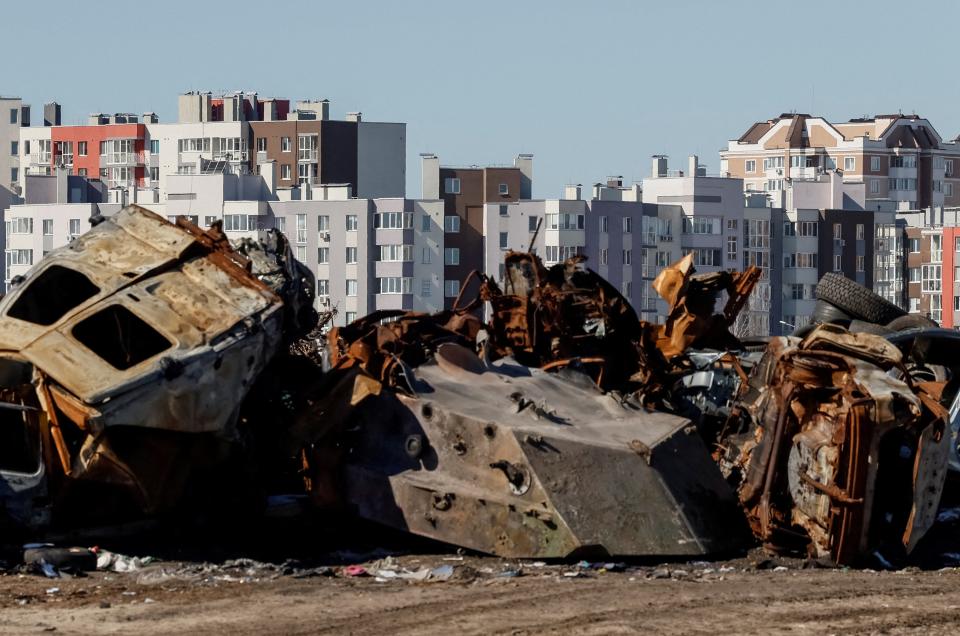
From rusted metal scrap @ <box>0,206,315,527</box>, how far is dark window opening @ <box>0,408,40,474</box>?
1cm

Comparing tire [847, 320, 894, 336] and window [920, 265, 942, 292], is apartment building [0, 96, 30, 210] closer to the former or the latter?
window [920, 265, 942, 292]

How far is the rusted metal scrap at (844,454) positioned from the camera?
579 inches

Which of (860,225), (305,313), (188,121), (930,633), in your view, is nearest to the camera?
(930,633)

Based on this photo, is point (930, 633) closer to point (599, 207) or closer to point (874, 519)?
point (874, 519)

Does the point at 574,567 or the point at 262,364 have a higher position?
the point at 262,364

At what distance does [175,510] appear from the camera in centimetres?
1540

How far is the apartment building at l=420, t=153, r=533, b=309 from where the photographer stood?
111625mm

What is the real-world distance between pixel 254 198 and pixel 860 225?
129 ft

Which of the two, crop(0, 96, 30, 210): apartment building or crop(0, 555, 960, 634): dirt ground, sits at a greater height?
crop(0, 96, 30, 210): apartment building

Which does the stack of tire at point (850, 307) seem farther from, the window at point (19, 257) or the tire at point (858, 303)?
the window at point (19, 257)

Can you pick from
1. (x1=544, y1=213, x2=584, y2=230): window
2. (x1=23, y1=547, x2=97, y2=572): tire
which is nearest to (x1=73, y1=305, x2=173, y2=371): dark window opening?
(x1=23, y1=547, x2=97, y2=572): tire

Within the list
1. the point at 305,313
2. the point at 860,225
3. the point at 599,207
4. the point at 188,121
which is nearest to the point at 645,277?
the point at 599,207

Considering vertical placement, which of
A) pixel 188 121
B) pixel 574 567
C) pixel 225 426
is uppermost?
pixel 188 121

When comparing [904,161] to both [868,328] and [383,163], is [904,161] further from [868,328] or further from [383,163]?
[868,328]
